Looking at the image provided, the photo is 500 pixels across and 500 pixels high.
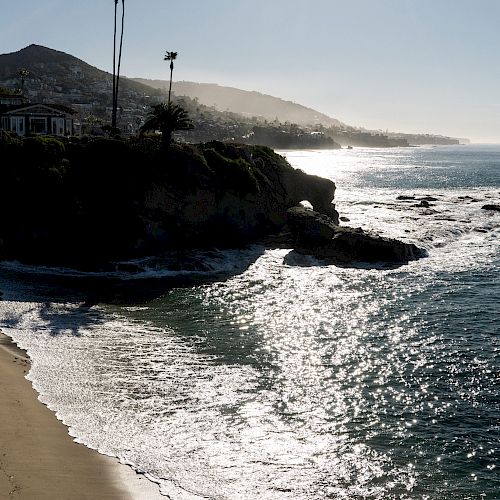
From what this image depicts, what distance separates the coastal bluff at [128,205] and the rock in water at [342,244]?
93 millimetres

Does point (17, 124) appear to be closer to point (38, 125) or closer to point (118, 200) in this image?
point (38, 125)

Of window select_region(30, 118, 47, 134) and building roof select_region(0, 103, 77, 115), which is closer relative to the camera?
building roof select_region(0, 103, 77, 115)

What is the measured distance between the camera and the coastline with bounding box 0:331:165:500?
16109mm

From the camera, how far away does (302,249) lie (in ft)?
174

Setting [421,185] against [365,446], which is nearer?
[365,446]

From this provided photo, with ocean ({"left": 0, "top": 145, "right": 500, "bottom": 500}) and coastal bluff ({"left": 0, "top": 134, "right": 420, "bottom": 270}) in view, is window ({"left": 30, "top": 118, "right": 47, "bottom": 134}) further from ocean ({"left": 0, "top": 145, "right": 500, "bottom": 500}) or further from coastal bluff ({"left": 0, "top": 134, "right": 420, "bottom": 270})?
ocean ({"left": 0, "top": 145, "right": 500, "bottom": 500})

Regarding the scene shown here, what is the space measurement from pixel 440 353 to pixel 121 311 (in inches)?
725

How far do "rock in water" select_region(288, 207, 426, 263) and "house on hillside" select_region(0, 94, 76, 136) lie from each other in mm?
38683

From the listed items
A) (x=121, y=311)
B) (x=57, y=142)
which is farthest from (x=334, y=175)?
(x=121, y=311)

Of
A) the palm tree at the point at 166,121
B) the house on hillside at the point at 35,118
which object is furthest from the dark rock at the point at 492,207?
the house on hillside at the point at 35,118

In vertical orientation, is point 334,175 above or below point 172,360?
above

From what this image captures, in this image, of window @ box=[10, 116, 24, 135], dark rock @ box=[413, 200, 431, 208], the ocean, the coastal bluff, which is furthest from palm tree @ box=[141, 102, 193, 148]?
dark rock @ box=[413, 200, 431, 208]

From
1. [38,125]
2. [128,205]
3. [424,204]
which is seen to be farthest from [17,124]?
[424,204]

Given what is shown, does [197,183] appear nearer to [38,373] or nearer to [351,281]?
[351,281]
